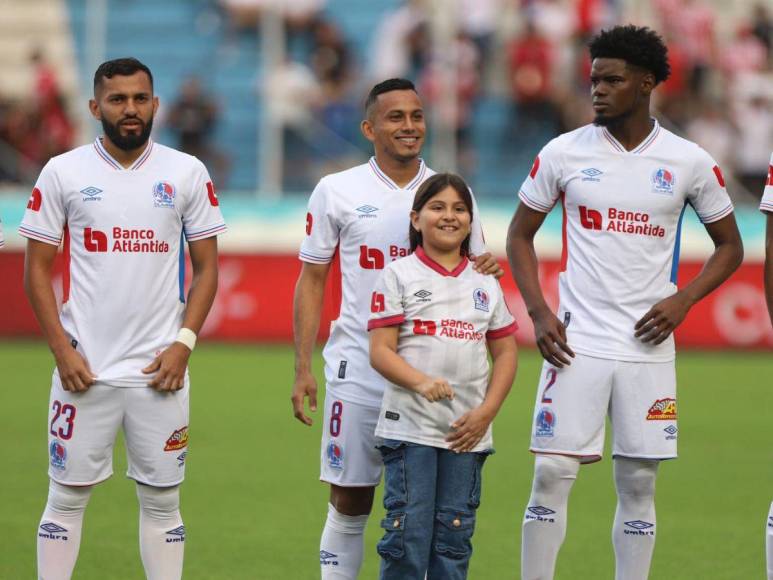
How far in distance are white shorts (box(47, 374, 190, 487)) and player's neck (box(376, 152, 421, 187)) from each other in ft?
4.05

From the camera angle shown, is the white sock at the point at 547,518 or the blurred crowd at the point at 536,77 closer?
the white sock at the point at 547,518

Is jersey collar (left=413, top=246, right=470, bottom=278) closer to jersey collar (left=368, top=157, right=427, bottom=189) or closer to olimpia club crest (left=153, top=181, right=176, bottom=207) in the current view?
jersey collar (left=368, top=157, right=427, bottom=189)

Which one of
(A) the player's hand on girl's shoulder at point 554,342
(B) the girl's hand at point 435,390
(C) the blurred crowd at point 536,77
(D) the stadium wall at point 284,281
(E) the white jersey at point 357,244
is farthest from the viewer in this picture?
(C) the blurred crowd at point 536,77

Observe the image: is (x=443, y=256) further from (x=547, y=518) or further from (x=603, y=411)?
(x=547, y=518)

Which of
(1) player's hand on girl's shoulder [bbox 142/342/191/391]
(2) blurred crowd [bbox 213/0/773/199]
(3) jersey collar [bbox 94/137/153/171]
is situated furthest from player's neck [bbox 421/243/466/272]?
(2) blurred crowd [bbox 213/0/773/199]

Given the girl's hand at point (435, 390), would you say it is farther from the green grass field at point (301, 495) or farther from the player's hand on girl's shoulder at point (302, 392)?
the green grass field at point (301, 495)

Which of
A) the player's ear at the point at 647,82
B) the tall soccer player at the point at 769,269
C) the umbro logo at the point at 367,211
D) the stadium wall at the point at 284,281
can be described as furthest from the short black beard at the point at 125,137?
the stadium wall at the point at 284,281

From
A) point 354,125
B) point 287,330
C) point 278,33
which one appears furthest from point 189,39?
point 287,330

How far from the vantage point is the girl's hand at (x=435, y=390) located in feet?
16.8

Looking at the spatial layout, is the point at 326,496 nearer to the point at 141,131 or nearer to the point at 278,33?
the point at 141,131

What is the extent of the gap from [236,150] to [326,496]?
10.6 meters

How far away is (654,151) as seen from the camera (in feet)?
19.4

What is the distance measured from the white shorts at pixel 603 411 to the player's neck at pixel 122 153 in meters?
1.93

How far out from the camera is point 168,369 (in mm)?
5531
